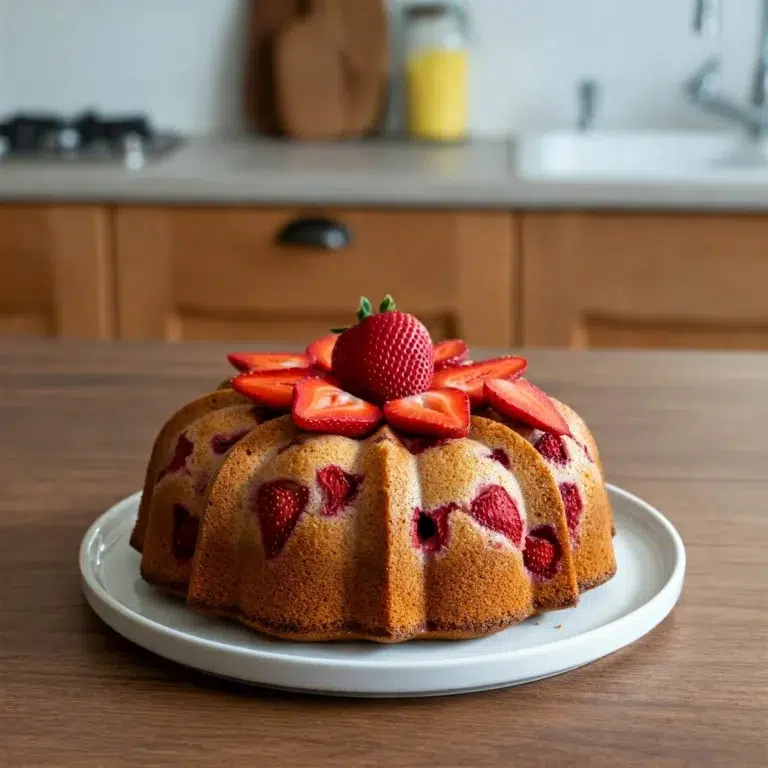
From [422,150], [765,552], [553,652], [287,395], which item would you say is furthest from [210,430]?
[422,150]

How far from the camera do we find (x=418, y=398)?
82cm

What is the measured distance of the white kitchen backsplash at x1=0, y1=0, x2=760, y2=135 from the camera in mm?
2809

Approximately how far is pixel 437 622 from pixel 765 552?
29 cm

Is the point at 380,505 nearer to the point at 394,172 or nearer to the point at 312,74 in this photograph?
the point at 394,172

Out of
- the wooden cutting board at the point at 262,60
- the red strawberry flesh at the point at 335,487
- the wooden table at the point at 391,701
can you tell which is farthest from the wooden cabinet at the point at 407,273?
the red strawberry flesh at the point at 335,487

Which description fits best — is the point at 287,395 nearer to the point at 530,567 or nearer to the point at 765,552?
the point at 530,567

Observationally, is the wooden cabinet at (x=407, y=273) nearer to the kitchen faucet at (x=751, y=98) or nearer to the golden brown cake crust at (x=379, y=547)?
the kitchen faucet at (x=751, y=98)

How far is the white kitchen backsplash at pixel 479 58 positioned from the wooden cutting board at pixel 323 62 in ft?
0.28

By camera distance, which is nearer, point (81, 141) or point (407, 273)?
point (407, 273)

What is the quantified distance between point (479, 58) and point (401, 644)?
2266 millimetres

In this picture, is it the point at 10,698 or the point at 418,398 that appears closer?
the point at 10,698

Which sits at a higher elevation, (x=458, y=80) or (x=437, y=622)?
(x=458, y=80)

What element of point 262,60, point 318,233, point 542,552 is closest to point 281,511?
point 542,552

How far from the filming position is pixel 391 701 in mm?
708
